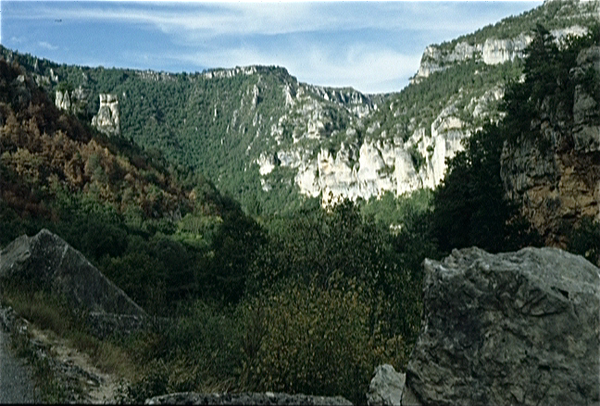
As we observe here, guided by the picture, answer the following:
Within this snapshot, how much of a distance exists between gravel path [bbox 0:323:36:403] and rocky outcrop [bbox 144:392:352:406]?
1.82 meters

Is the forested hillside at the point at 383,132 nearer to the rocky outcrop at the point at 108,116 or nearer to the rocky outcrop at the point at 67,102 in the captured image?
the rocky outcrop at the point at 108,116

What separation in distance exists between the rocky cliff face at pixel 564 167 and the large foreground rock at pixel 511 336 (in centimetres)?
2162

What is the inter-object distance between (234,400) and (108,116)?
99.1 meters

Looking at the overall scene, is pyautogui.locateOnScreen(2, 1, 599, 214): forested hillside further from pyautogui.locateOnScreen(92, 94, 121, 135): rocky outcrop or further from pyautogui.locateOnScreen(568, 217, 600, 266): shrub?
pyautogui.locateOnScreen(568, 217, 600, 266): shrub

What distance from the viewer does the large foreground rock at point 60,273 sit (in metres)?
12.1

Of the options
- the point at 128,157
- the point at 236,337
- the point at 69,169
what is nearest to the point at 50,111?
the point at 69,169

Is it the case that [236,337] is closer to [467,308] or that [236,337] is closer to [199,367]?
[199,367]

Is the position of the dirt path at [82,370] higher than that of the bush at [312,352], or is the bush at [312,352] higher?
the dirt path at [82,370]

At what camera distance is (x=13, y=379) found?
632 centimetres

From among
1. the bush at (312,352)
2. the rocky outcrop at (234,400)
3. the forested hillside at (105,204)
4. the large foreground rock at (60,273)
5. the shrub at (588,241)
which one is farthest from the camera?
the forested hillside at (105,204)

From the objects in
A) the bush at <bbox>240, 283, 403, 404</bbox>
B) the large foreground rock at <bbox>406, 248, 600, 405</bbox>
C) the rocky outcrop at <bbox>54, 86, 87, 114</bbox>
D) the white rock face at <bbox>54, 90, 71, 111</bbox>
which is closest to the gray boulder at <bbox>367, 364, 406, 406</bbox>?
the large foreground rock at <bbox>406, 248, 600, 405</bbox>

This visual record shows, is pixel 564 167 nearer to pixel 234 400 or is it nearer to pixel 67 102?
pixel 234 400

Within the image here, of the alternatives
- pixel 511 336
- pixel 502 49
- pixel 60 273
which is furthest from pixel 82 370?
pixel 502 49

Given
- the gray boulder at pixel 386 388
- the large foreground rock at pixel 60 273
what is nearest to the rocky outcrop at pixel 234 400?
the gray boulder at pixel 386 388
